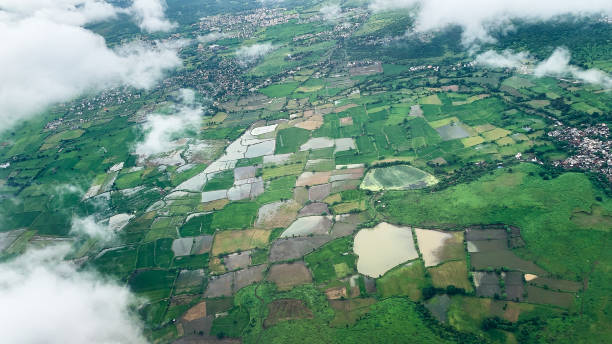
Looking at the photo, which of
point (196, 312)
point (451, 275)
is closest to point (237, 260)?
point (196, 312)

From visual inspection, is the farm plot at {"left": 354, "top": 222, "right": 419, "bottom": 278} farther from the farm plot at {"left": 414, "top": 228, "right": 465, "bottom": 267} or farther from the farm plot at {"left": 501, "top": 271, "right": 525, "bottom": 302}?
the farm plot at {"left": 501, "top": 271, "right": 525, "bottom": 302}

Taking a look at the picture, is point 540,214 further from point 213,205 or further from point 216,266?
point 213,205

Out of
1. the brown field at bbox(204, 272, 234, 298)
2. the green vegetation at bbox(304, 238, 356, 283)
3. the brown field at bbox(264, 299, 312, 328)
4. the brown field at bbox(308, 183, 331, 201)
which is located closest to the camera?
the brown field at bbox(264, 299, 312, 328)

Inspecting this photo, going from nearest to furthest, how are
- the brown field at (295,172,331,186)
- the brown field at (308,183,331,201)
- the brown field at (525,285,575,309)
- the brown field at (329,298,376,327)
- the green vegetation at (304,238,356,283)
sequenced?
the brown field at (525,285,575,309)
the brown field at (329,298,376,327)
the green vegetation at (304,238,356,283)
the brown field at (308,183,331,201)
the brown field at (295,172,331,186)

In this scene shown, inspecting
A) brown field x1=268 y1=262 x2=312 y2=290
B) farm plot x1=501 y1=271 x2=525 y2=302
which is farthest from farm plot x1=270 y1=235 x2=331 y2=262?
farm plot x1=501 y1=271 x2=525 y2=302

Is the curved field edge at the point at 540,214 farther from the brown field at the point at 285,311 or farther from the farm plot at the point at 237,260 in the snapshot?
the farm plot at the point at 237,260
